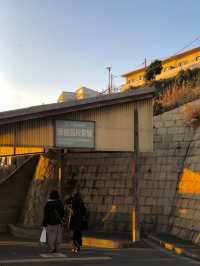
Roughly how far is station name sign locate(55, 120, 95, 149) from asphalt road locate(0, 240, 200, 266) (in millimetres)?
3642

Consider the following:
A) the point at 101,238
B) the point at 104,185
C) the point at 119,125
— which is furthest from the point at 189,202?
the point at 104,185

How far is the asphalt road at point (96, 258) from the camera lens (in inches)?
451

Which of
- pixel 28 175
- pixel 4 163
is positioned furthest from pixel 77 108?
pixel 4 163

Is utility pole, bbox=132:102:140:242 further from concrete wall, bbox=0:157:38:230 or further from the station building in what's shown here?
concrete wall, bbox=0:157:38:230

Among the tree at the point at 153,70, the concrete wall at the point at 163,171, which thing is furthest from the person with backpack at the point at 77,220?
the tree at the point at 153,70

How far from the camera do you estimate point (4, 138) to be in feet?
48.6

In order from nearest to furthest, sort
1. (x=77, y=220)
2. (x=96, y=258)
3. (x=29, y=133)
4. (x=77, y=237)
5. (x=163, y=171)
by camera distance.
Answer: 1. (x=96, y=258)
2. (x=77, y=220)
3. (x=77, y=237)
4. (x=29, y=133)
5. (x=163, y=171)

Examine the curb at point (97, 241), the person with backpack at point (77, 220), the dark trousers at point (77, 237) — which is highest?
the person with backpack at point (77, 220)

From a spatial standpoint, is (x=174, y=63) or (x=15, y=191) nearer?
(x=15, y=191)

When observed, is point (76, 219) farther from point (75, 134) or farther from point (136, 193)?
point (75, 134)

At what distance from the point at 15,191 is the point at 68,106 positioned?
10.3 meters

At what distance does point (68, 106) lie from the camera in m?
15.7

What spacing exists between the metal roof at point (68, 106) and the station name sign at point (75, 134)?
0.46 metres

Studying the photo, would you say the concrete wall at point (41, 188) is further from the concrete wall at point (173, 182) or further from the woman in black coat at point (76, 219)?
the woman in black coat at point (76, 219)
